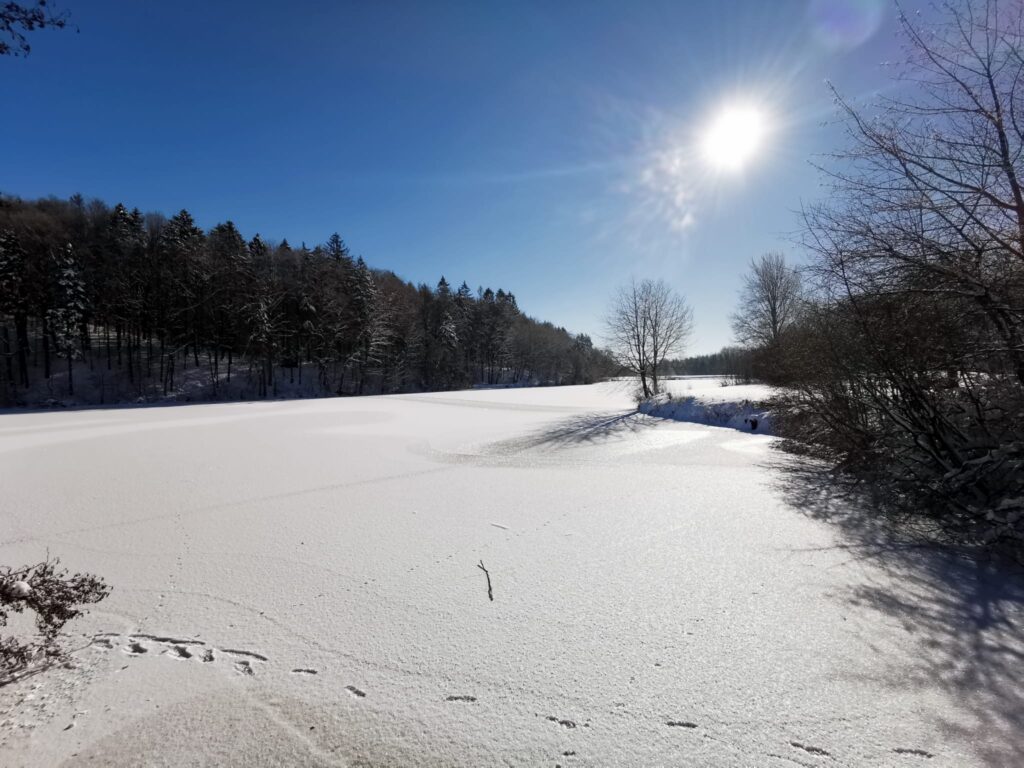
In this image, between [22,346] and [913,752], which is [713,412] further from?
[22,346]

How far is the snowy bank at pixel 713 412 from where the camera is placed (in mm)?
12859

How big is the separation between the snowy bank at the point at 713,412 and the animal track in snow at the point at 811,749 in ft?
39.5

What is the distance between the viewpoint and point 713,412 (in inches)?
593

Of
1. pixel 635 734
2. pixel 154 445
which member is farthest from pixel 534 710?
pixel 154 445

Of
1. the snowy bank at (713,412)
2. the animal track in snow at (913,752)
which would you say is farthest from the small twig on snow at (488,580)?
the snowy bank at (713,412)

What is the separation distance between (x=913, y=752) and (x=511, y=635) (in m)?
1.98

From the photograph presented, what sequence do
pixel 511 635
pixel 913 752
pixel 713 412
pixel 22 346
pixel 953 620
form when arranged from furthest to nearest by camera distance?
pixel 22 346 < pixel 713 412 < pixel 953 620 < pixel 511 635 < pixel 913 752

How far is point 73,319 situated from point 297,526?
39.1m

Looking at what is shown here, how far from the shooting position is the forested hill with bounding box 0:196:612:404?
96.8ft

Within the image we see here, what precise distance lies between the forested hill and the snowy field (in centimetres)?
2087

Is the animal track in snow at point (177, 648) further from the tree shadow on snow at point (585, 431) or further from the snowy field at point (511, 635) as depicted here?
Result: the tree shadow on snow at point (585, 431)

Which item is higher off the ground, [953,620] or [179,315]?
[179,315]

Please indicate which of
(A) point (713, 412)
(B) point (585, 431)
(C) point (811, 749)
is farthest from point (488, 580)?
(A) point (713, 412)

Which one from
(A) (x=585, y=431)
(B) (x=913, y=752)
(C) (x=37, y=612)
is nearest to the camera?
(B) (x=913, y=752)
